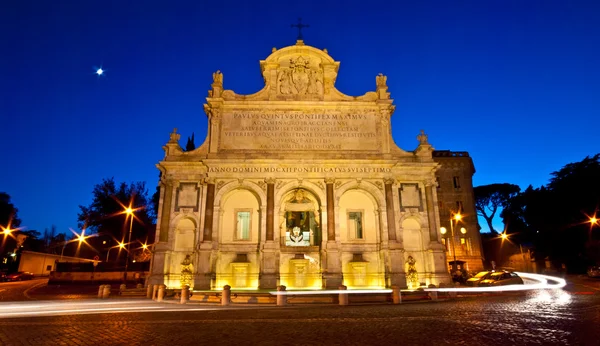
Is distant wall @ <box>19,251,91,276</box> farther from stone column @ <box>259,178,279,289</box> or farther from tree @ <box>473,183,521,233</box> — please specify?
tree @ <box>473,183,521,233</box>

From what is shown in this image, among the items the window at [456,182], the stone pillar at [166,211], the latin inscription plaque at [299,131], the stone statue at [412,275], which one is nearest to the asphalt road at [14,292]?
the stone pillar at [166,211]

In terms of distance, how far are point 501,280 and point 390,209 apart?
8.82 meters

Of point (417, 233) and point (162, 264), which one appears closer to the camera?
point (162, 264)

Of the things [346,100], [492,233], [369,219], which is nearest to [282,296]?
[369,219]

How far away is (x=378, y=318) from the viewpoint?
11875 millimetres

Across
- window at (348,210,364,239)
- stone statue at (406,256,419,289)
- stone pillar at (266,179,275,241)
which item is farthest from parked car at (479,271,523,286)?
stone pillar at (266,179,275,241)

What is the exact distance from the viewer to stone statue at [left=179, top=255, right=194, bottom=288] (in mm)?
26578

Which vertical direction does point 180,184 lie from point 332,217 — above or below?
above

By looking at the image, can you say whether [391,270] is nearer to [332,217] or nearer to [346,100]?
[332,217]

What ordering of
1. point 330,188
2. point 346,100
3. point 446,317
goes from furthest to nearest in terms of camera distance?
point 346,100 → point 330,188 → point 446,317

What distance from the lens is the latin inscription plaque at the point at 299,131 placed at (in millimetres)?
30516

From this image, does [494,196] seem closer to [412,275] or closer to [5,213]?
[412,275]

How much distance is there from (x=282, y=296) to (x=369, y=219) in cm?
1447

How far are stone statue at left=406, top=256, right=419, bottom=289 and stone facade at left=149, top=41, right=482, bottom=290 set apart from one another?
1.25 feet
